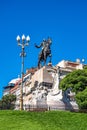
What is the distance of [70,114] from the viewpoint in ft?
100.0

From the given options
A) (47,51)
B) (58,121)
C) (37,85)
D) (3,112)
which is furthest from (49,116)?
(47,51)

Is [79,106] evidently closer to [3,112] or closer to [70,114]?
[70,114]

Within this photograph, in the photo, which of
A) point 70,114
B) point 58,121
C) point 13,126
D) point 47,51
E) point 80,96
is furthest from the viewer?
point 47,51

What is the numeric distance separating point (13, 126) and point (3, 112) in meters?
4.37

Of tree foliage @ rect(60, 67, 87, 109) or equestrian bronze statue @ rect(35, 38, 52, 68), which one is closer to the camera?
tree foliage @ rect(60, 67, 87, 109)

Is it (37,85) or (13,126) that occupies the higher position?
(37,85)

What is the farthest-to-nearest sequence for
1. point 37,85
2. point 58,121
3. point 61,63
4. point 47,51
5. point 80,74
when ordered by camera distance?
point 61,63 < point 47,51 < point 37,85 < point 80,74 < point 58,121

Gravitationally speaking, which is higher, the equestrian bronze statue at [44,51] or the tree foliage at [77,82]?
the equestrian bronze statue at [44,51]

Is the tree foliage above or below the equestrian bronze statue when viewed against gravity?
below

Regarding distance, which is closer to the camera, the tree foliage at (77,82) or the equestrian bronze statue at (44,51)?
the tree foliage at (77,82)

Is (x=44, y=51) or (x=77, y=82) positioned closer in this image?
(x=77, y=82)

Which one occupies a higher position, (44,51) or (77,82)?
(44,51)

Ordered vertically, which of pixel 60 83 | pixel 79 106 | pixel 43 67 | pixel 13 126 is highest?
pixel 43 67

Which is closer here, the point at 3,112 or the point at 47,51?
the point at 3,112
